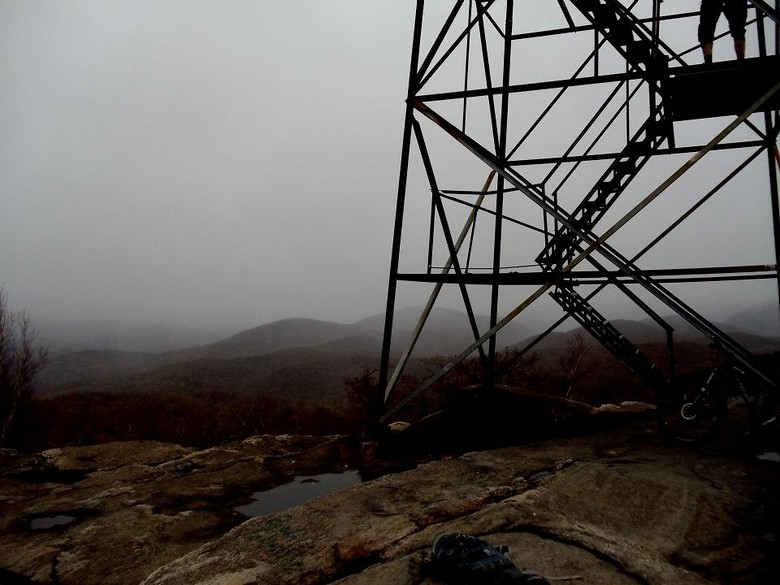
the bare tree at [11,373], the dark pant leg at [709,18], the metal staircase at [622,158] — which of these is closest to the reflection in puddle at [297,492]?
the metal staircase at [622,158]

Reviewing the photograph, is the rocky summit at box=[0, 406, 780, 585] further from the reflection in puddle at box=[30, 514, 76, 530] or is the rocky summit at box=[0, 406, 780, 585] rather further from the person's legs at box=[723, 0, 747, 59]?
the person's legs at box=[723, 0, 747, 59]

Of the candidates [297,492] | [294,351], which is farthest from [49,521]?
[294,351]

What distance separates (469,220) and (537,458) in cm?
519

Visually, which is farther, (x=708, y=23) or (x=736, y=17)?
(x=708, y=23)

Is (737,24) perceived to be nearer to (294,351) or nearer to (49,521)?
(49,521)

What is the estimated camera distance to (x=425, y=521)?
13.5 feet

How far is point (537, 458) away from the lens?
20.4 ft

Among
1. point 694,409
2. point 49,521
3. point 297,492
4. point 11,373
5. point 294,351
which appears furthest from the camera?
point 294,351

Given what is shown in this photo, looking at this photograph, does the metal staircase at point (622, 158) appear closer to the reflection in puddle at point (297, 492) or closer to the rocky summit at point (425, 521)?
the rocky summit at point (425, 521)

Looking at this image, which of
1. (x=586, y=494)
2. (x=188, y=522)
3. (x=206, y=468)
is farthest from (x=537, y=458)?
(x=206, y=468)

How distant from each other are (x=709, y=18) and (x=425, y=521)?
31.1ft

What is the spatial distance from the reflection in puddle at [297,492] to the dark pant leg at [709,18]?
986 cm

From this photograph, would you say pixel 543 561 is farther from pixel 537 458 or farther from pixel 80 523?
pixel 80 523

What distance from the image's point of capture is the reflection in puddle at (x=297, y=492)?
5.68 meters
